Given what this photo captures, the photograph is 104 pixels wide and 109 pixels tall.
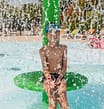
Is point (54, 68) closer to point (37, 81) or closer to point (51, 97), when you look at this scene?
point (51, 97)

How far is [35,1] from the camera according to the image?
49.8 ft

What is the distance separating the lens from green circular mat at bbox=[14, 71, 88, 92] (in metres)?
5.41

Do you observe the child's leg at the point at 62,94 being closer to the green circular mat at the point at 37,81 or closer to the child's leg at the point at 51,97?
the child's leg at the point at 51,97

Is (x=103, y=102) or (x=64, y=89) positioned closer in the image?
(x=64, y=89)

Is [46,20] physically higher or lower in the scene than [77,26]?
higher

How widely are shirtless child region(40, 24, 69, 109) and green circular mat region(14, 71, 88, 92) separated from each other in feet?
0.92

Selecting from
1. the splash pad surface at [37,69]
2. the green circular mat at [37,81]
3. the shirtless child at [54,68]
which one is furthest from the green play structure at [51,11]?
the splash pad surface at [37,69]

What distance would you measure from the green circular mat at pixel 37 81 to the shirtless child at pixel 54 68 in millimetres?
280

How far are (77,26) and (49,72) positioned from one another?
915cm

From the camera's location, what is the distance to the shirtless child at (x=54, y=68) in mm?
5027

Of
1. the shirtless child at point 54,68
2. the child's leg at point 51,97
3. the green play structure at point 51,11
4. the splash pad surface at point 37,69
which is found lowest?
the splash pad surface at point 37,69

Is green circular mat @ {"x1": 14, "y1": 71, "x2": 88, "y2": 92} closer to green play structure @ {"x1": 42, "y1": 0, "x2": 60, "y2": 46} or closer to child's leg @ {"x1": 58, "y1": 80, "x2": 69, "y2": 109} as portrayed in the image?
child's leg @ {"x1": 58, "y1": 80, "x2": 69, "y2": 109}

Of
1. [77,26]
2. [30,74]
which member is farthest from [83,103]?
[77,26]

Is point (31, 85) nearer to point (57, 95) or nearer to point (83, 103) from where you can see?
point (57, 95)
